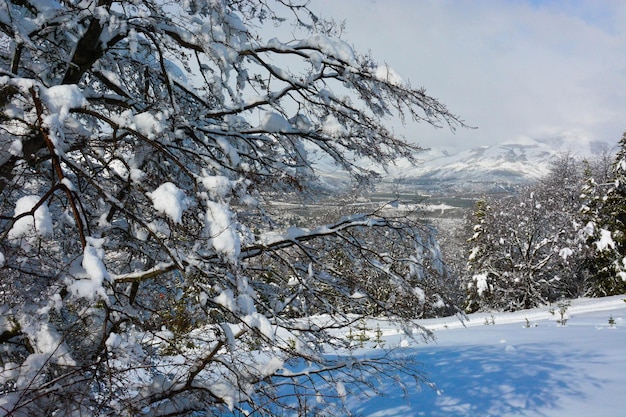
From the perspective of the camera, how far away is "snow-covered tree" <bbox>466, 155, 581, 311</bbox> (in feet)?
70.6

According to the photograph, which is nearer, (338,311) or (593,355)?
(338,311)

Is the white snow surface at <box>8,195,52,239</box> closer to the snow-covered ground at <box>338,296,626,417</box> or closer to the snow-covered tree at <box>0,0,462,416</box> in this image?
the snow-covered tree at <box>0,0,462,416</box>

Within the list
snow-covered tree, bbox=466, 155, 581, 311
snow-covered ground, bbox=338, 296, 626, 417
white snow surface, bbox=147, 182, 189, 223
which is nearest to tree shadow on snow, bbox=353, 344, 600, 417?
snow-covered ground, bbox=338, 296, 626, 417

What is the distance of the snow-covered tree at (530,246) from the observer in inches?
A: 847

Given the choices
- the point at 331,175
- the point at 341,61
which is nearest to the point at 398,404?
the point at 331,175

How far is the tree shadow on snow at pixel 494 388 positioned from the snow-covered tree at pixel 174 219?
4.26 feet

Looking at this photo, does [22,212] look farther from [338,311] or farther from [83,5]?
[338,311]

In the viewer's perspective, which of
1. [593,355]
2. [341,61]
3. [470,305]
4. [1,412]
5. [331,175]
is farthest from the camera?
[470,305]

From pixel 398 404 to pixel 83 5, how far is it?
427 cm

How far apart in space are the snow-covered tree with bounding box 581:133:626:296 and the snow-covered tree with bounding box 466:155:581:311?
3.10 feet

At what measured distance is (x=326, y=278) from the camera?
3.27 meters

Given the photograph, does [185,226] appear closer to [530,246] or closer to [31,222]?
[31,222]

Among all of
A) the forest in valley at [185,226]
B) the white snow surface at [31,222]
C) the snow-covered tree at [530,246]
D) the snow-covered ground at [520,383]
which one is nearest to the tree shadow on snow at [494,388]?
the snow-covered ground at [520,383]

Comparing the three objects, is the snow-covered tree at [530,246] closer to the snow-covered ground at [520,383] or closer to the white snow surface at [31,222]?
the snow-covered ground at [520,383]
